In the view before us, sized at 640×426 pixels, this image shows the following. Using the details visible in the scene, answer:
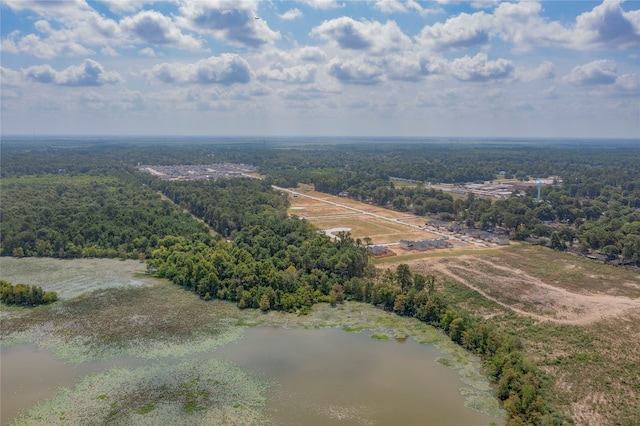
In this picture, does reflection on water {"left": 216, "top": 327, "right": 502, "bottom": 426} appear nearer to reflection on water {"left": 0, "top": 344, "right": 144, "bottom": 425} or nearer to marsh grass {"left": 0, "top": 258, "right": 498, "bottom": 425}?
marsh grass {"left": 0, "top": 258, "right": 498, "bottom": 425}

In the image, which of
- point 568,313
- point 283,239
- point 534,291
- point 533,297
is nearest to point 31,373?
point 283,239

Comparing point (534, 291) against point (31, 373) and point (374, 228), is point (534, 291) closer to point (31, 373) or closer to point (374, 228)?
point (374, 228)

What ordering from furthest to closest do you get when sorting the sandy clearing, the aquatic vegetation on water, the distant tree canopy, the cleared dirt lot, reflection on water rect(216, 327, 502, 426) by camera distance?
the cleared dirt lot, the distant tree canopy, the sandy clearing, reflection on water rect(216, 327, 502, 426), the aquatic vegetation on water

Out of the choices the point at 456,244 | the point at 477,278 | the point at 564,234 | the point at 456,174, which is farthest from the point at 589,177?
the point at 477,278

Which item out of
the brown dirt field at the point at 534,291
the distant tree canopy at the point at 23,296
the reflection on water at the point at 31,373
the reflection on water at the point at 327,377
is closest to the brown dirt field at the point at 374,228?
the brown dirt field at the point at 534,291

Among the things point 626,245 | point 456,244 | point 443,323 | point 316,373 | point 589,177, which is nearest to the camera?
point 316,373

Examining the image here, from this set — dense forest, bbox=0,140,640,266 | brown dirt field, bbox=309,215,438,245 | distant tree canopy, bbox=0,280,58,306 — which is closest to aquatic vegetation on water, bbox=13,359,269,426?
distant tree canopy, bbox=0,280,58,306

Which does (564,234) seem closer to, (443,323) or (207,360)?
(443,323)
